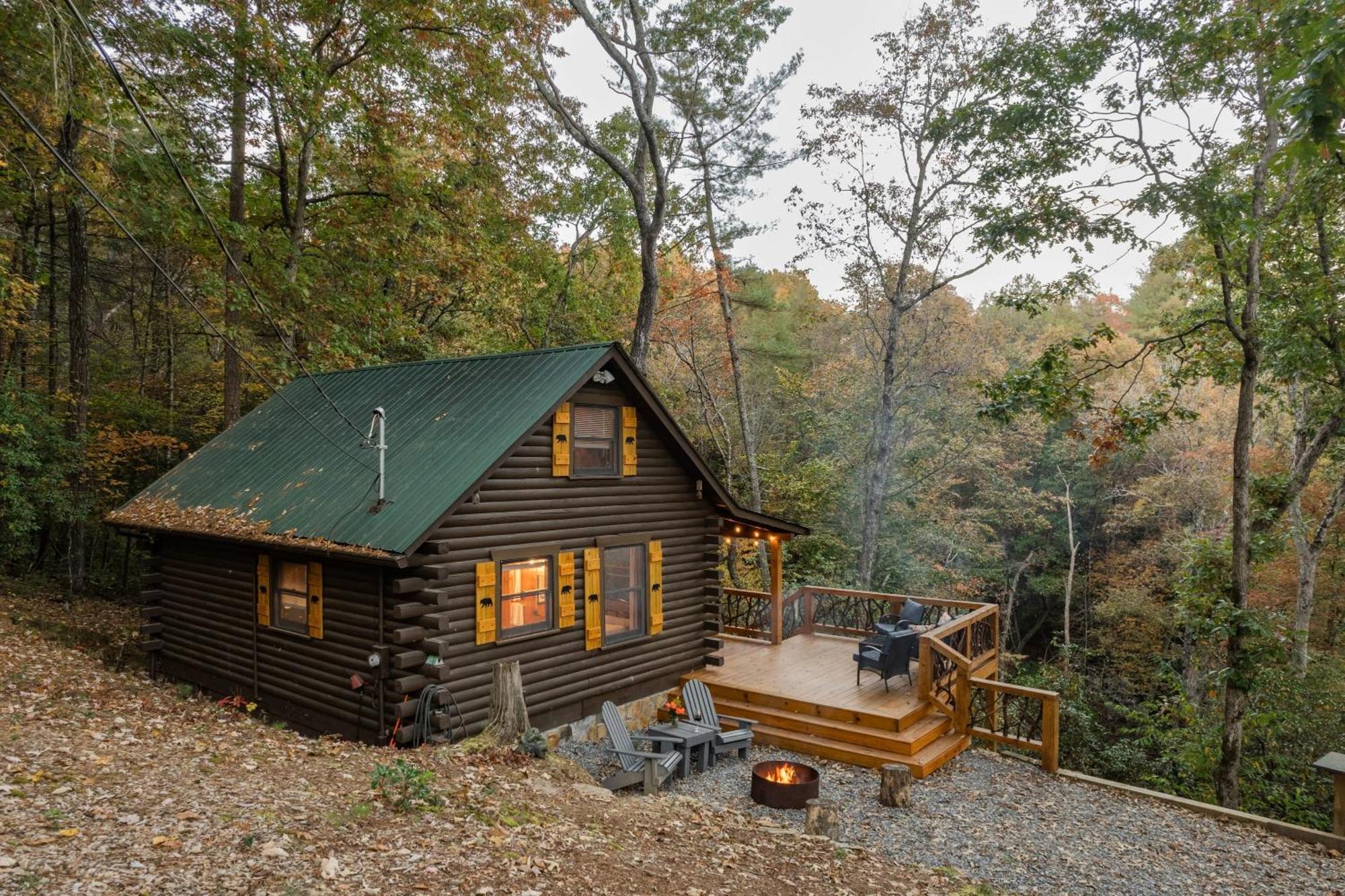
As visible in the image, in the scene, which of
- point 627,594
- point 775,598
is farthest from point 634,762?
point 775,598

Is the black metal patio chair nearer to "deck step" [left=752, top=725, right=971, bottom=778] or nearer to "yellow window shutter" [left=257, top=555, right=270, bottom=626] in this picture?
"deck step" [left=752, top=725, right=971, bottom=778]

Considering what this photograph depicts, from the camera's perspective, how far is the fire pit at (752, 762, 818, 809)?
805cm

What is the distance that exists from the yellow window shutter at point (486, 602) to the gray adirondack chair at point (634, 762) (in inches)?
69.0

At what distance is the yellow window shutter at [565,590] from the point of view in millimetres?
9656

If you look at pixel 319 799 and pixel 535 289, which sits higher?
pixel 535 289

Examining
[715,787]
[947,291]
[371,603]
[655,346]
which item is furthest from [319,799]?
[947,291]

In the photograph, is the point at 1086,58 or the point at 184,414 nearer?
the point at 1086,58

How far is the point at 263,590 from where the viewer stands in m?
9.95

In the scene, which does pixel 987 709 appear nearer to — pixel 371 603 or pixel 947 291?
pixel 371 603

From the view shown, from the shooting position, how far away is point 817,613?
15.5 meters

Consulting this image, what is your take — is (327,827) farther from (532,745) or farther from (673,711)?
(673,711)

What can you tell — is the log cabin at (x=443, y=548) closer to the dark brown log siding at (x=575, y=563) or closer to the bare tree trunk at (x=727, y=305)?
the dark brown log siding at (x=575, y=563)

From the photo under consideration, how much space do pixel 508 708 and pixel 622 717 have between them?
2.38 m

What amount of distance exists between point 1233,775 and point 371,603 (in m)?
12.0
